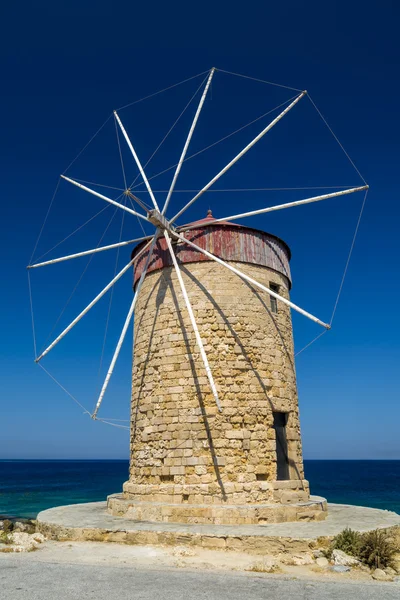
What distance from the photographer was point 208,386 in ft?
35.1

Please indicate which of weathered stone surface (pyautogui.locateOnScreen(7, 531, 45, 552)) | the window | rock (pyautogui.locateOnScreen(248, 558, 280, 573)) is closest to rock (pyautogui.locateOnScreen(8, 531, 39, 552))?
weathered stone surface (pyautogui.locateOnScreen(7, 531, 45, 552))

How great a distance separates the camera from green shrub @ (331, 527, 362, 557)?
7.48 meters

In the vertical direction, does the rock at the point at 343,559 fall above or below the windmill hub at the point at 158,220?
below

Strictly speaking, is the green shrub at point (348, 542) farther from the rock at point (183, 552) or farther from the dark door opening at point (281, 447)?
the dark door opening at point (281, 447)

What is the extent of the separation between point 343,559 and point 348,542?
530 mm

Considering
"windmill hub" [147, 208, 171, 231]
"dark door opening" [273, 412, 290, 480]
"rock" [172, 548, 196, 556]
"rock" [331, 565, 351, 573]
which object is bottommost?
"rock" [331, 565, 351, 573]

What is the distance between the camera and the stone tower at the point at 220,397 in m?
10.1

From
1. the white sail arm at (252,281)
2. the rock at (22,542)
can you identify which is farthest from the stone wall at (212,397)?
the rock at (22,542)

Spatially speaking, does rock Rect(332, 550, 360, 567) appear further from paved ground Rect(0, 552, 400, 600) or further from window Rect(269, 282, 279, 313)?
window Rect(269, 282, 279, 313)

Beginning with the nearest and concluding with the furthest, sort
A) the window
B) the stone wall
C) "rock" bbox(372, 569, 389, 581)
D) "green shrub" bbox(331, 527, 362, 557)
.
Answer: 1. "rock" bbox(372, 569, 389, 581)
2. "green shrub" bbox(331, 527, 362, 557)
3. the stone wall
4. the window

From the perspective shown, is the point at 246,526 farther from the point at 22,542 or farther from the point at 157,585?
the point at 22,542

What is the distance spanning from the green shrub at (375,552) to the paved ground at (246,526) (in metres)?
0.65

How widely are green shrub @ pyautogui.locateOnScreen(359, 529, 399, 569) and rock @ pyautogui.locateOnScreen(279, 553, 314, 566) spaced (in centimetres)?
82

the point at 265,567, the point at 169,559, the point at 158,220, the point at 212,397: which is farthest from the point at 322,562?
the point at 158,220
